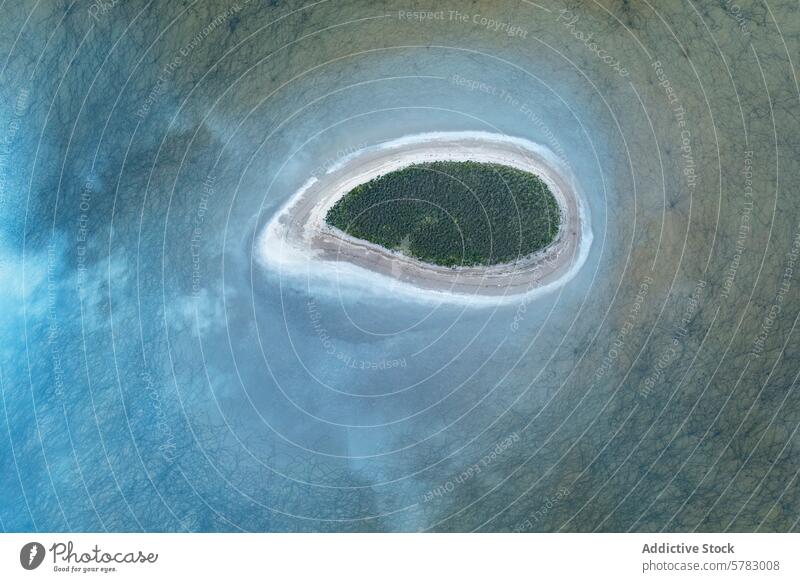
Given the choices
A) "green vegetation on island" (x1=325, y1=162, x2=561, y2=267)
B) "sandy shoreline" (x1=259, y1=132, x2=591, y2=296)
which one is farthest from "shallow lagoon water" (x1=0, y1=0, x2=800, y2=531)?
"green vegetation on island" (x1=325, y1=162, x2=561, y2=267)

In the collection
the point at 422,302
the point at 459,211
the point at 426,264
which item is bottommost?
the point at 422,302

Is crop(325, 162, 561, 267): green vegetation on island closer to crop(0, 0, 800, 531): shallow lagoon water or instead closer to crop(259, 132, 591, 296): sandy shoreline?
crop(259, 132, 591, 296): sandy shoreline

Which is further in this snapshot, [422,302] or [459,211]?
[422,302]

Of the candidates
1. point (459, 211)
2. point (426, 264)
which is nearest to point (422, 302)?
point (426, 264)

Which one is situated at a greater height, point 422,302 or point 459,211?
point 459,211

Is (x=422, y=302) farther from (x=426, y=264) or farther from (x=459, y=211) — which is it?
(x=459, y=211)
